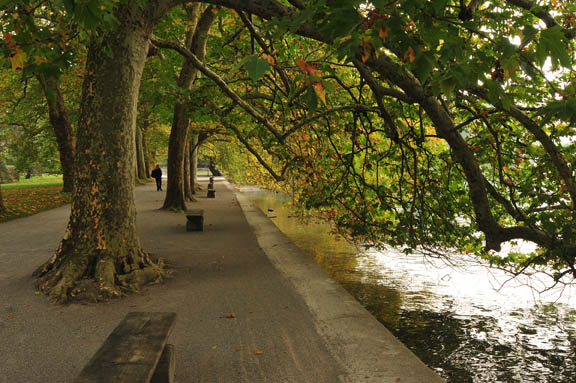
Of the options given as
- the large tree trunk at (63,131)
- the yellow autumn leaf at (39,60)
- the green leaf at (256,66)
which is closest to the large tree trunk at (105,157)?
the yellow autumn leaf at (39,60)

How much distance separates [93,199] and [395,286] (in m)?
7.08

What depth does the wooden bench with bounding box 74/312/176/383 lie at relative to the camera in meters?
2.95

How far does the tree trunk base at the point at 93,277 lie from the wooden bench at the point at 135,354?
3.00 meters

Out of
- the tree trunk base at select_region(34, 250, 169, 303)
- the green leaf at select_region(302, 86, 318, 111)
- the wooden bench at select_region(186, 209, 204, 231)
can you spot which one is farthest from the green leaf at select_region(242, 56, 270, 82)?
the wooden bench at select_region(186, 209, 204, 231)

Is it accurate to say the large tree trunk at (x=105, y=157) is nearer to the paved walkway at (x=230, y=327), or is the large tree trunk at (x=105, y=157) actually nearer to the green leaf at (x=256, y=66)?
the paved walkway at (x=230, y=327)

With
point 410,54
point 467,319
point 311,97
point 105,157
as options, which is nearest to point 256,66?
point 311,97

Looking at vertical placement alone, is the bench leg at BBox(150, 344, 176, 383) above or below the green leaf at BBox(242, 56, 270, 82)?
below

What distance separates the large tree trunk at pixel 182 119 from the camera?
1608 centimetres

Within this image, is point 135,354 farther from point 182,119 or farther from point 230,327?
point 182,119

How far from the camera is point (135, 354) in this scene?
10.8ft

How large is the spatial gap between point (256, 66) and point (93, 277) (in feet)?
19.6

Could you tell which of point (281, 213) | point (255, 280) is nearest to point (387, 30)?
point (255, 280)

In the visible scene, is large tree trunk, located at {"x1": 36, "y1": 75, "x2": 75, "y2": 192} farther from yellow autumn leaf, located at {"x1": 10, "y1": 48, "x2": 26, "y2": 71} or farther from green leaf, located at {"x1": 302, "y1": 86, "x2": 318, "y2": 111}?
green leaf, located at {"x1": 302, "y1": 86, "x2": 318, "y2": 111}

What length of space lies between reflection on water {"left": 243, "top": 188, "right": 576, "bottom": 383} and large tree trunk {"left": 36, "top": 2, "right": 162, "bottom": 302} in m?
4.91
